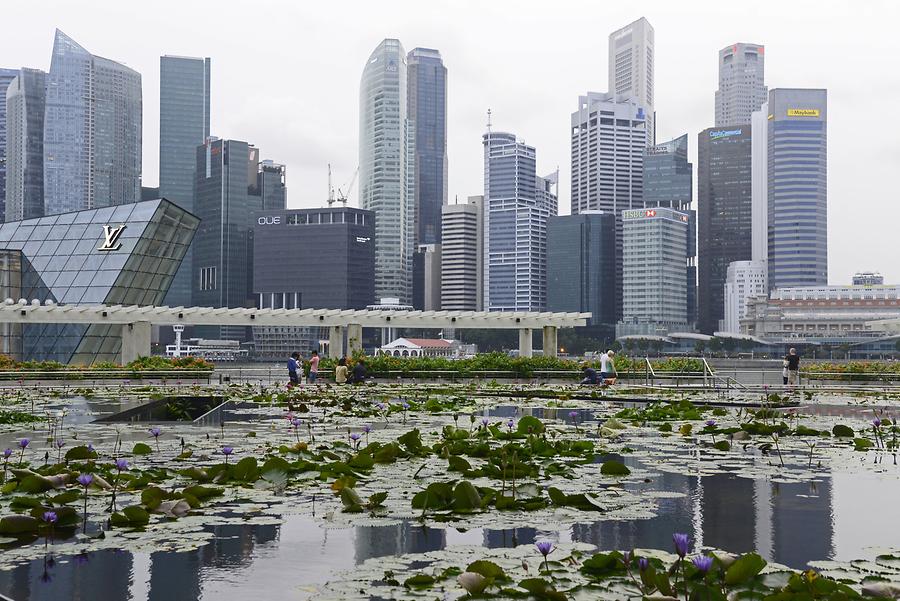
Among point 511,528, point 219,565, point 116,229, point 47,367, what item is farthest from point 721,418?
point 116,229

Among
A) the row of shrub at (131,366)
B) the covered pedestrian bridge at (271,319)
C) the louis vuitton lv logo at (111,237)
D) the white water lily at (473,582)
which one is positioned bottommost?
the row of shrub at (131,366)

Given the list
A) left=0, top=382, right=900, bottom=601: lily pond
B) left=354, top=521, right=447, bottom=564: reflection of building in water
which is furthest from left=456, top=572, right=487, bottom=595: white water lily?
left=354, top=521, right=447, bottom=564: reflection of building in water

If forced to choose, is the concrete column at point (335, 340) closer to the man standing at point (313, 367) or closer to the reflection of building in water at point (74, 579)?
the man standing at point (313, 367)

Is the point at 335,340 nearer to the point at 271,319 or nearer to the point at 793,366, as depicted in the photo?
the point at 271,319

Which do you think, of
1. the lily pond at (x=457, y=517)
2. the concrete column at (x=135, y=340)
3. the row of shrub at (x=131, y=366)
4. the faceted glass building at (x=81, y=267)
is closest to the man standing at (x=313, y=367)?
the row of shrub at (x=131, y=366)

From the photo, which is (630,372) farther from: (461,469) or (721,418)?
(461,469)

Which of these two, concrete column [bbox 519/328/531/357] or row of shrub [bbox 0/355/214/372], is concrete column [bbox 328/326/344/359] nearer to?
concrete column [bbox 519/328/531/357]

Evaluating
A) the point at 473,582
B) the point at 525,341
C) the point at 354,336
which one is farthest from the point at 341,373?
the point at 473,582
